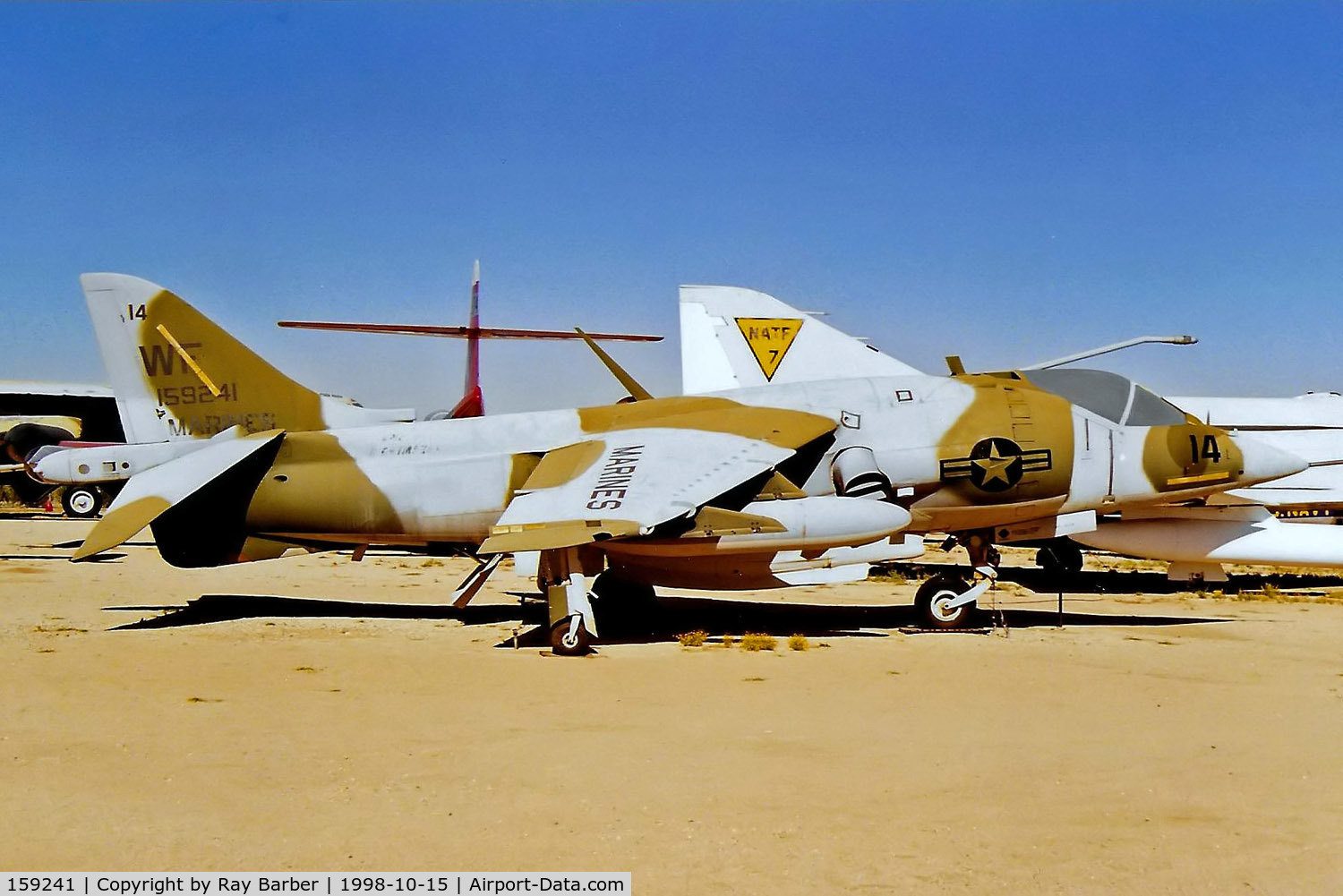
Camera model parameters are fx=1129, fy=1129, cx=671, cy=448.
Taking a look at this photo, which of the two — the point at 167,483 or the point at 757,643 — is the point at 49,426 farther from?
the point at 757,643

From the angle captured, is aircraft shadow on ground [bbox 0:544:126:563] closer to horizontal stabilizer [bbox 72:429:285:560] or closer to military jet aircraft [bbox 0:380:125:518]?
military jet aircraft [bbox 0:380:125:518]

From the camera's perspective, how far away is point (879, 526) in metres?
11.6

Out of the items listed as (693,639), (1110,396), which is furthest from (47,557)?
(1110,396)

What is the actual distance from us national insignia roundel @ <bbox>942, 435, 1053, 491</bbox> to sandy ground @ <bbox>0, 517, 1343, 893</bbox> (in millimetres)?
1773

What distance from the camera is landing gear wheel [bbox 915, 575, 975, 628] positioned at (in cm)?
1318

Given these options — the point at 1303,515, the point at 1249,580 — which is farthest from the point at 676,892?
the point at 1303,515

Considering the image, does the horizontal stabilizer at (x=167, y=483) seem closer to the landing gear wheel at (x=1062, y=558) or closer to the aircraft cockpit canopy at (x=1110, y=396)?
the aircraft cockpit canopy at (x=1110, y=396)

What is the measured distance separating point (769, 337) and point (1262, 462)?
8.75 metres

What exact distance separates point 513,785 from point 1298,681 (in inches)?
281

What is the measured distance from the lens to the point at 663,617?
14.4 meters

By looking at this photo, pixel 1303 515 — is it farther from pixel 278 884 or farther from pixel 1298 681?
pixel 278 884

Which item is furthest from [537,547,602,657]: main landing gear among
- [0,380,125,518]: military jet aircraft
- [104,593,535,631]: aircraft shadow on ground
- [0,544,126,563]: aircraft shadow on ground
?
[0,380,125,518]: military jet aircraft

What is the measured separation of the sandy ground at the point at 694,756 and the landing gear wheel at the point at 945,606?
73 centimetres
